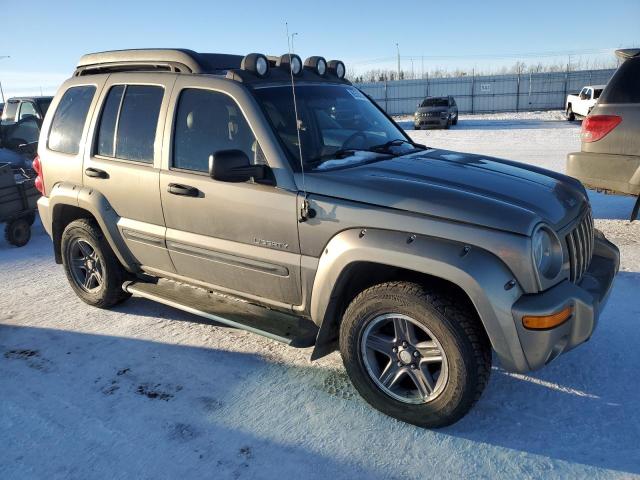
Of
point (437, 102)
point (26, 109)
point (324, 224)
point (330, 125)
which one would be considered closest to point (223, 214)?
point (324, 224)

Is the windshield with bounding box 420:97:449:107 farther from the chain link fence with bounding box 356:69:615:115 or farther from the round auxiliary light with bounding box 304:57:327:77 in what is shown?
the round auxiliary light with bounding box 304:57:327:77

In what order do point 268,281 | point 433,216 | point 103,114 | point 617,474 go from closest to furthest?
1. point 617,474
2. point 433,216
3. point 268,281
4. point 103,114

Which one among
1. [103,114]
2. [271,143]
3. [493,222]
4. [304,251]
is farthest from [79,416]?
[493,222]

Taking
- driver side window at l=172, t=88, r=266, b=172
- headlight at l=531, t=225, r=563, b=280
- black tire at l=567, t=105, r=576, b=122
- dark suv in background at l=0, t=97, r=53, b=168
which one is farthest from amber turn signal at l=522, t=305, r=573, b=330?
black tire at l=567, t=105, r=576, b=122

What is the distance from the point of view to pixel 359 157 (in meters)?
3.58

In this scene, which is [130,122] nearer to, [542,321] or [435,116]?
[542,321]

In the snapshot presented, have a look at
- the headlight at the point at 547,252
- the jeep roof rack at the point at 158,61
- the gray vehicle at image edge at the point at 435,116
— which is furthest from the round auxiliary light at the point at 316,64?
the gray vehicle at image edge at the point at 435,116

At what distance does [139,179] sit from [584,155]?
491 centimetres

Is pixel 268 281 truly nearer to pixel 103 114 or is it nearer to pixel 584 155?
pixel 103 114

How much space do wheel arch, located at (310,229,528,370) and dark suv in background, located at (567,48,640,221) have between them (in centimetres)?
399

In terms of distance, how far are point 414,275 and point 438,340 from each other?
1.30 ft

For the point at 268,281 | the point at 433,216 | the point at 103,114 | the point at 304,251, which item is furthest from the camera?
the point at 103,114

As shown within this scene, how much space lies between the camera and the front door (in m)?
3.32

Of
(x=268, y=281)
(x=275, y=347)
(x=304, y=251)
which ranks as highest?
(x=304, y=251)
